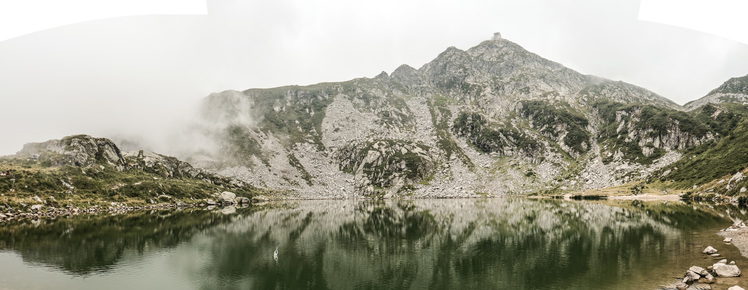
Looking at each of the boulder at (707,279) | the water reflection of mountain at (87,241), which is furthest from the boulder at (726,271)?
the water reflection of mountain at (87,241)

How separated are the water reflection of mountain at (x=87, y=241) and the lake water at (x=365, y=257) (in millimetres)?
199

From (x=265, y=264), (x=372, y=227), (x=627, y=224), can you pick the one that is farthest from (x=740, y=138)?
(x=265, y=264)

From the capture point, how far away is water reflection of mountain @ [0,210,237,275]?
157 feet

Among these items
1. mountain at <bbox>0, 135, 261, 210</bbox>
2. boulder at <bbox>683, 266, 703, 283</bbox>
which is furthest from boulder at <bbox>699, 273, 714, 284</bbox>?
mountain at <bbox>0, 135, 261, 210</bbox>

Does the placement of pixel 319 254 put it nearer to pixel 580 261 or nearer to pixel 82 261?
pixel 82 261

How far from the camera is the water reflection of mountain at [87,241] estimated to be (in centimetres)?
4772

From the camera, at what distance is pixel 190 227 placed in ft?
285

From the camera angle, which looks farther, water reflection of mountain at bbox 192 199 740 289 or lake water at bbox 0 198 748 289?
water reflection of mountain at bbox 192 199 740 289

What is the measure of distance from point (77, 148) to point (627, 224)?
234 metres

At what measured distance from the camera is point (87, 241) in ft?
206

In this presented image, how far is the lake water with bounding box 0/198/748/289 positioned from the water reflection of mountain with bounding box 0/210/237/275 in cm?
20

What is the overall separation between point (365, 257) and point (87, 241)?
52118 millimetres

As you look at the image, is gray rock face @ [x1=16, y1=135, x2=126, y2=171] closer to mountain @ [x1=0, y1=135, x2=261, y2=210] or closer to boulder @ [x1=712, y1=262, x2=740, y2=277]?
mountain @ [x1=0, y1=135, x2=261, y2=210]

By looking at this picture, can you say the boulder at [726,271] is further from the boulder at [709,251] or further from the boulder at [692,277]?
the boulder at [709,251]
